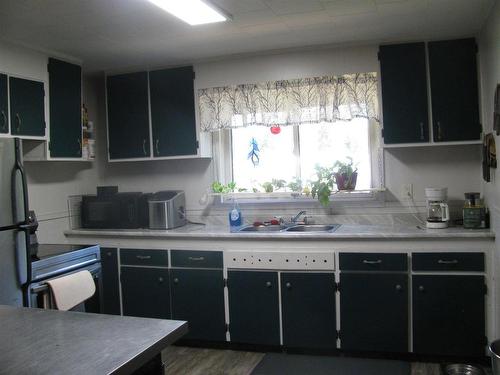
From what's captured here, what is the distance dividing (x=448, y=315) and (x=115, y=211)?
8.61ft

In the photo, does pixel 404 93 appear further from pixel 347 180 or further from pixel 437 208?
pixel 437 208

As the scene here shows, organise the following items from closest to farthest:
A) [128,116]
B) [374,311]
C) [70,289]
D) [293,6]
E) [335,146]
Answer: [70,289]
[293,6]
[374,311]
[335,146]
[128,116]

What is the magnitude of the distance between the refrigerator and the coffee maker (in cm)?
260

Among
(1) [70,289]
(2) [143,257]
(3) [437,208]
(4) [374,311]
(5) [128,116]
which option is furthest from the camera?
(5) [128,116]

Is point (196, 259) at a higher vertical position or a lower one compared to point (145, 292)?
higher

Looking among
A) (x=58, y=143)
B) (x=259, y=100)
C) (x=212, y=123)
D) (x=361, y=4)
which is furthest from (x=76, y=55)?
(x=361, y=4)

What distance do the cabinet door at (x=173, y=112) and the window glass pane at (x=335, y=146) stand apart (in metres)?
0.92

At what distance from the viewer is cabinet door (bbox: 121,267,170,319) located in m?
3.76

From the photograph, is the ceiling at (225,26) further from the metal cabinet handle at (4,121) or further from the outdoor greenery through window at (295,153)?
the outdoor greenery through window at (295,153)

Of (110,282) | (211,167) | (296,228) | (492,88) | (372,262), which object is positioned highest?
(492,88)

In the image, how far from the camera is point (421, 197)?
12.5 ft

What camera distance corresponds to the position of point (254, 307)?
3539mm

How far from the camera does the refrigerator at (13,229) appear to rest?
9.20 feet

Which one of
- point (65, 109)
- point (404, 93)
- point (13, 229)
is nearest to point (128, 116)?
point (65, 109)
